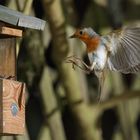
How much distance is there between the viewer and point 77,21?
5.05 meters

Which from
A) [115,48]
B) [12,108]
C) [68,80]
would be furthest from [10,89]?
[68,80]

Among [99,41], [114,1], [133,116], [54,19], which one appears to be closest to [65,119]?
[133,116]

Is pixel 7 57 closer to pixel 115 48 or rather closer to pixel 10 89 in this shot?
pixel 10 89

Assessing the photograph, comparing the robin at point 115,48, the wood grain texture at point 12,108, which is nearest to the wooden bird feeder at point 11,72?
the wood grain texture at point 12,108

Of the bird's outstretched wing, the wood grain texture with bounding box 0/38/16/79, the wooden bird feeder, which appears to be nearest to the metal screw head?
the wooden bird feeder

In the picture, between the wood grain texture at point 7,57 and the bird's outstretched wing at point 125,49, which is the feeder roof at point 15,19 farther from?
the bird's outstretched wing at point 125,49

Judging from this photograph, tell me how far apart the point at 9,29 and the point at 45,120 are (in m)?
1.56

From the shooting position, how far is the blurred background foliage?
4133 mm

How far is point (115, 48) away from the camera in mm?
3064

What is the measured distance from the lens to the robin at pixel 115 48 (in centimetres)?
298

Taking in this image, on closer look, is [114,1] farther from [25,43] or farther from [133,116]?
[25,43]

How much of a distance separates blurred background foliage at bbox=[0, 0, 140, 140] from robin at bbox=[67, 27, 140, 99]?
1.96 ft

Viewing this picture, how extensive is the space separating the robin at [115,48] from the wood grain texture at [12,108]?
0.83 feet

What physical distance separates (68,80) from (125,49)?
1169 millimetres
